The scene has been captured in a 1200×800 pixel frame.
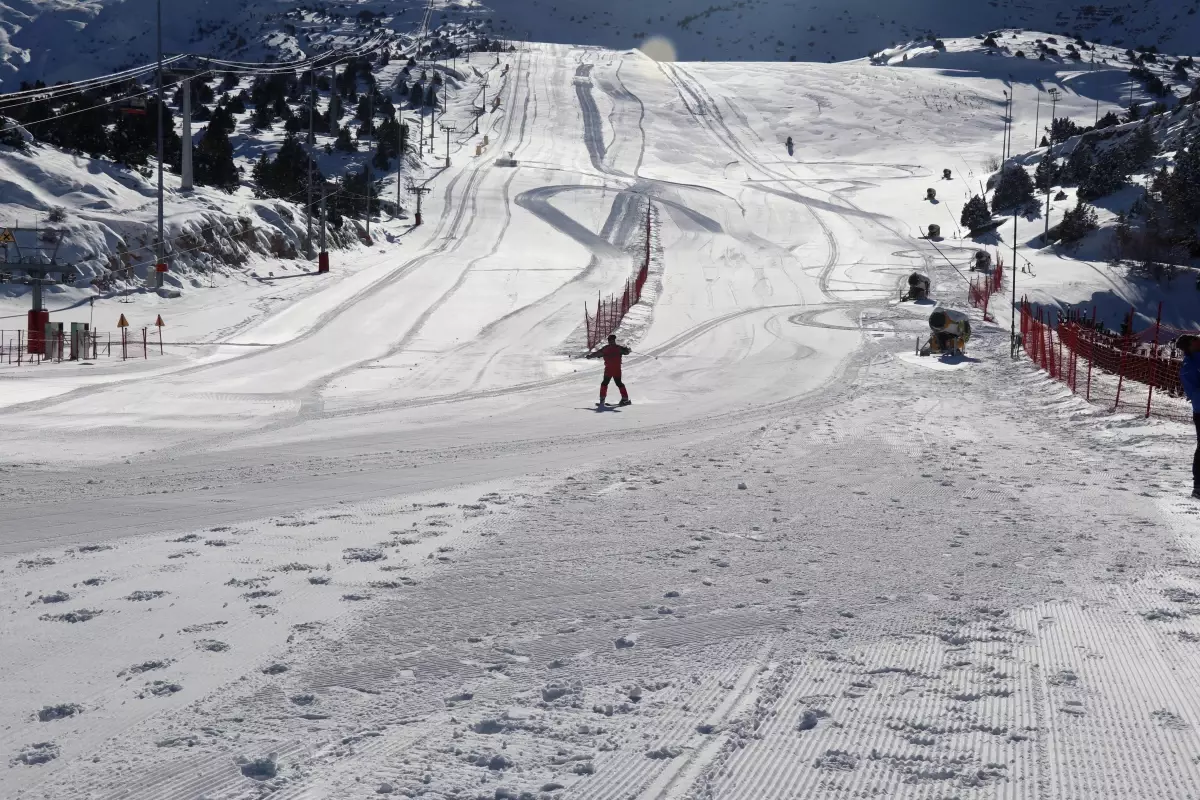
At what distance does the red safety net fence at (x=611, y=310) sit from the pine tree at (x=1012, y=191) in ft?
80.4

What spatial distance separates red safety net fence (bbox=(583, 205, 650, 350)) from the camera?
28.4 meters

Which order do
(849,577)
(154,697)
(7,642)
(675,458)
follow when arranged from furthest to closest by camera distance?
1. (675,458)
2. (849,577)
3. (7,642)
4. (154,697)

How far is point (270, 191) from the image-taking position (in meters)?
51.0

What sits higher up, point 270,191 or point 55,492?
point 270,191

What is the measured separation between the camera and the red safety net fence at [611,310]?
93.1 ft

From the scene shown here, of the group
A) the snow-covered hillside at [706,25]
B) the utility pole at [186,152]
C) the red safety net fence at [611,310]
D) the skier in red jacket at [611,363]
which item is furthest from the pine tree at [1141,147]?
the snow-covered hillside at [706,25]

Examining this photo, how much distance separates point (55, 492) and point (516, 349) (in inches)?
688

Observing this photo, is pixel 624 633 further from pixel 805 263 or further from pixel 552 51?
pixel 552 51

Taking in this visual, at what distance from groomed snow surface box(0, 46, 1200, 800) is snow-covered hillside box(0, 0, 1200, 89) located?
14622 centimetres

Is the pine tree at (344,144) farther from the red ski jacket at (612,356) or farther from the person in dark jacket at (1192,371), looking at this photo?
the person in dark jacket at (1192,371)

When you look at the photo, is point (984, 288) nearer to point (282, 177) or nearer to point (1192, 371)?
point (1192, 371)

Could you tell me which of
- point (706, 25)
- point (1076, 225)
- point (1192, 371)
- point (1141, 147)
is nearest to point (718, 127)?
point (1141, 147)

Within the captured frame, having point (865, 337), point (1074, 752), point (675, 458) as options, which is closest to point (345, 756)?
point (1074, 752)

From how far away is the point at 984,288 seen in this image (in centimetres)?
4072
